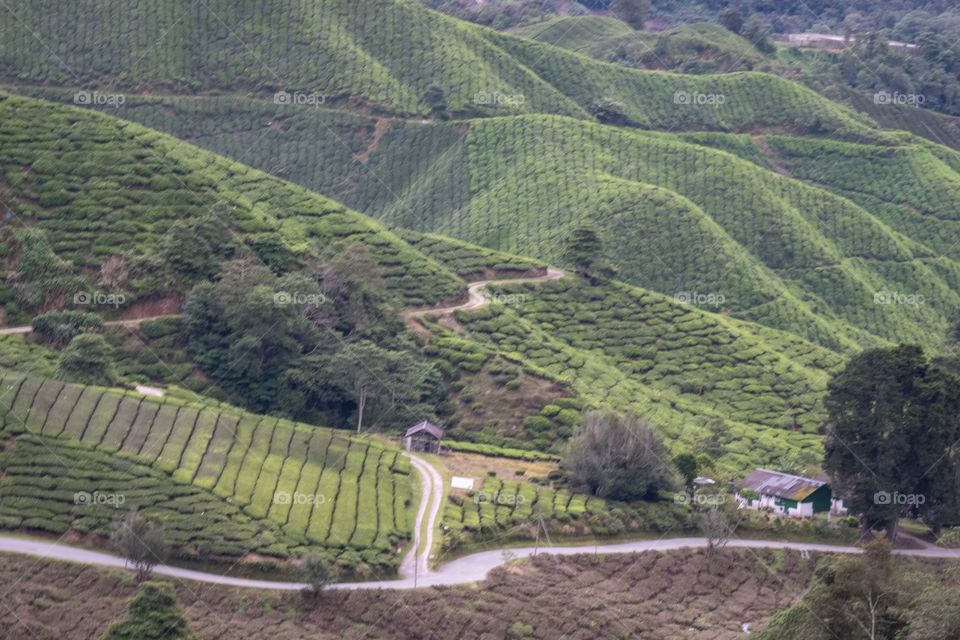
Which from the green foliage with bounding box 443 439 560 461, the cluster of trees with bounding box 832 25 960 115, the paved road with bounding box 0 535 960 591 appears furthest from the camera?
the cluster of trees with bounding box 832 25 960 115

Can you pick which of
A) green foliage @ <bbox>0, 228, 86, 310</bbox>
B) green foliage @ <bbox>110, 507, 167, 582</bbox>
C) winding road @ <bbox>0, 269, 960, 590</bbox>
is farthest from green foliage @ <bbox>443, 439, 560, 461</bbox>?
green foliage @ <bbox>0, 228, 86, 310</bbox>

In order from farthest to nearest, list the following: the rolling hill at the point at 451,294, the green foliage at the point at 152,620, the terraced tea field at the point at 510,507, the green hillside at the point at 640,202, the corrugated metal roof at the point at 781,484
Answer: the green hillside at the point at 640,202, the rolling hill at the point at 451,294, the corrugated metal roof at the point at 781,484, the terraced tea field at the point at 510,507, the green foliage at the point at 152,620

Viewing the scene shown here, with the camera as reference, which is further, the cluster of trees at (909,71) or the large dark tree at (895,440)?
the cluster of trees at (909,71)

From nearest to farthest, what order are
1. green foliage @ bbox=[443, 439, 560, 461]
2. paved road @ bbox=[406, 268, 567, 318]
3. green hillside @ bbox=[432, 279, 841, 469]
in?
1. green foliage @ bbox=[443, 439, 560, 461]
2. green hillside @ bbox=[432, 279, 841, 469]
3. paved road @ bbox=[406, 268, 567, 318]

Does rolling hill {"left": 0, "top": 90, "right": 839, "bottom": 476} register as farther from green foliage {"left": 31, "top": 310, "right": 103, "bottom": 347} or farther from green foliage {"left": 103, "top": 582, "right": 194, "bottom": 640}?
green foliage {"left": 103, "top": 582, "right": 194, "bottom": 640}

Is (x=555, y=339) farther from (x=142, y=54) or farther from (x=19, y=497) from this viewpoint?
(x=142, y=54)

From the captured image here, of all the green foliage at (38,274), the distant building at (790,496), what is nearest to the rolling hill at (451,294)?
the green foliage at (38,274)

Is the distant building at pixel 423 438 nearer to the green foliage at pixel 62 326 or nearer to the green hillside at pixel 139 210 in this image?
the green hillside at pixel 139 210

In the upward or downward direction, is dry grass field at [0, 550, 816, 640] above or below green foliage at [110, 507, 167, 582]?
below
